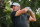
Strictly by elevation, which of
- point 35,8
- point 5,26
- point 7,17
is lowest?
point 5,26

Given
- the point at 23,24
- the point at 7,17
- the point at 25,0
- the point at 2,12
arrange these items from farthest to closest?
the point at 25,0, the point at 2,12, the point at 7,17, the point at 23,24

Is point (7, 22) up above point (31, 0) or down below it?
below

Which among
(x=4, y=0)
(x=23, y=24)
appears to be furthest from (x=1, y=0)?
(x=23, y=24)

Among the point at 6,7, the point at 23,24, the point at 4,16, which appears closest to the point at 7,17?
the point at 4,16

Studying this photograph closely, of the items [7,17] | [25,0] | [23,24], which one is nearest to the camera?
[23,24]

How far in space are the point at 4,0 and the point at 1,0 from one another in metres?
0.16

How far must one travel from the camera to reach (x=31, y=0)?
6016mm

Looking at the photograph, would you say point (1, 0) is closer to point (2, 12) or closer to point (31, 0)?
point (2, 12)

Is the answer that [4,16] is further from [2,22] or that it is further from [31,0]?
[31,0]

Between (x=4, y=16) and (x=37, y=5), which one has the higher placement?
(x=37, y=5)

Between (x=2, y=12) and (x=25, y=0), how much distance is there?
46.0 inches

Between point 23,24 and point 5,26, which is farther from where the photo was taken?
point 5,26

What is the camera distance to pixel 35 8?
567cm

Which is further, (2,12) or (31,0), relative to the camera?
(31,0)
